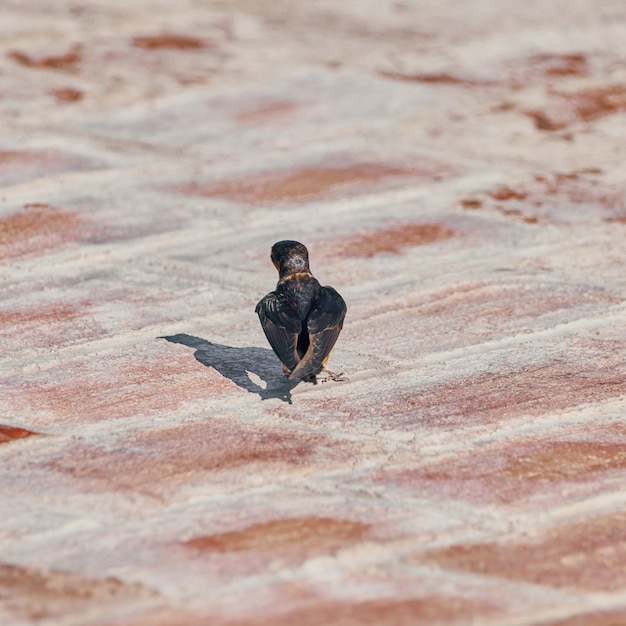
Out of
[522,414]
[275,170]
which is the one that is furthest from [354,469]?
[275,170]

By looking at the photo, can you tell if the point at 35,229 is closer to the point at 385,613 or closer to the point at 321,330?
the point at 321,330

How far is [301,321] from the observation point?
463 cm

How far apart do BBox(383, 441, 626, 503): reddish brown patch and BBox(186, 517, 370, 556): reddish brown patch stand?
38 cm

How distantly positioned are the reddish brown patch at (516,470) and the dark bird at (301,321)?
649 millimetres

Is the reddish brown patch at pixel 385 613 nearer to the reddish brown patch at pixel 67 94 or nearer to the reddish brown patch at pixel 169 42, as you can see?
the reddish brown patch at pixel 67 94

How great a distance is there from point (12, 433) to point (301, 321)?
109 cm

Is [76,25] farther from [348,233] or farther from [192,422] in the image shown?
[192,422]

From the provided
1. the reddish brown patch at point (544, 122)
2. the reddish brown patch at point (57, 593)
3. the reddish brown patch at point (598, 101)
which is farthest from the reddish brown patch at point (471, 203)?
the reddish brown patch at point (57, 593)

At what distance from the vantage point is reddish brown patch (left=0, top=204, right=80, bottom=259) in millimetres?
6242

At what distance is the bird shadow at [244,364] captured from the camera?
4.80 meters

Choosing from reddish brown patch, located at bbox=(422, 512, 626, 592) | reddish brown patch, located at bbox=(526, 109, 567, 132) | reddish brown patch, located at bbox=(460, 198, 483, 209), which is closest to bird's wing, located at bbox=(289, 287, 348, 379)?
reddish brown patch, located at bbox=(422, 512, 626, 592)

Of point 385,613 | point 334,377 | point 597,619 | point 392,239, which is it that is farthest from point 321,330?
point 392,239

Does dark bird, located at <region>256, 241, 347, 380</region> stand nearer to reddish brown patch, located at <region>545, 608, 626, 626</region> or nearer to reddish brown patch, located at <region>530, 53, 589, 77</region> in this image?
reddish brown patch, located at <region>545, 608, 626, 626</region>

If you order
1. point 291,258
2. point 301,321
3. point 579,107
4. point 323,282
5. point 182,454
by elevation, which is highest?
point 291,258
